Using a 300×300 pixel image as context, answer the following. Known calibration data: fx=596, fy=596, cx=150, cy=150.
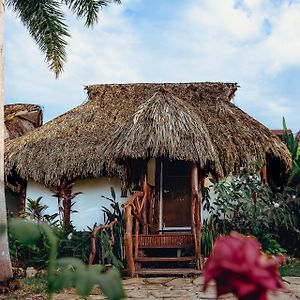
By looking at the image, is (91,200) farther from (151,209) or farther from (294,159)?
(294,159)

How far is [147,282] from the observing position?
801cm

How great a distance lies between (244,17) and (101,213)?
15.6 feet

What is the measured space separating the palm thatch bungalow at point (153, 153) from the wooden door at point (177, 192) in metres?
0.02

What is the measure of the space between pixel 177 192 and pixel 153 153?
276cm

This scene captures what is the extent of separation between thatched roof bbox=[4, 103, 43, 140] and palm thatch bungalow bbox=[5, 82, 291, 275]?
3.11 meters

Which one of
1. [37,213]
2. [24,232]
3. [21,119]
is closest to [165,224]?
[37,213]

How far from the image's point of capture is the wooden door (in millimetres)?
11195

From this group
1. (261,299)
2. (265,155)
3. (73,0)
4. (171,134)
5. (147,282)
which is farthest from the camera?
(265,155)

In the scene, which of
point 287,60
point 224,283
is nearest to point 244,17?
point 287,60

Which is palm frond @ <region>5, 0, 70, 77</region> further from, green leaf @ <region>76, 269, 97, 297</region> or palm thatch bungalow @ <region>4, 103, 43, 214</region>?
green leaf @ <region>76, 269, 97, 297</region>

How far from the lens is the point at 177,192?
1127 cm

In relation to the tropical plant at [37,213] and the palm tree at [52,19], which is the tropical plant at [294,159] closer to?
the tropical plant at [37,213]

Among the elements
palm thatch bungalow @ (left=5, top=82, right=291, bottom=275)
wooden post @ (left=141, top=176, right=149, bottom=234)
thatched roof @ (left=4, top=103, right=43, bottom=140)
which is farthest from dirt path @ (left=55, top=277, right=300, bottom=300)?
thatched roof @ (left=4, top=103, right=43, bottom=140)

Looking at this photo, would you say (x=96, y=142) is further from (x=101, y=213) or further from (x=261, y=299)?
(x=261, y=299)
